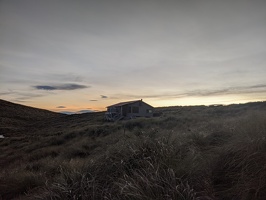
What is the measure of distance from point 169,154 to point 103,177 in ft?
4.73

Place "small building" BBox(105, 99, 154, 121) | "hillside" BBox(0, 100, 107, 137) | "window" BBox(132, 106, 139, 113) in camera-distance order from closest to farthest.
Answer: "hillside" BBox(0, 100, 107, 137), "small building" BBox(105, 99, 154, 121), "window" BBox(132, 106, 139, 113)

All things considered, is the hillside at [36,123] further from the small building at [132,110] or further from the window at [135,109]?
the window at [135,109]

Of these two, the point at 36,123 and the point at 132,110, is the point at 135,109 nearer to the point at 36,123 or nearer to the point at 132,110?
the point at 132,110

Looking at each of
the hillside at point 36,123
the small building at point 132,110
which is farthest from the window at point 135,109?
the hillside at point 36,123

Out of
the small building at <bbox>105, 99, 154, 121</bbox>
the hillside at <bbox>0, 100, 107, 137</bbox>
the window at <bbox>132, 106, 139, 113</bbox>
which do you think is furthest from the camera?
the window at <bbox>132, 106, 139, 113</bbox>

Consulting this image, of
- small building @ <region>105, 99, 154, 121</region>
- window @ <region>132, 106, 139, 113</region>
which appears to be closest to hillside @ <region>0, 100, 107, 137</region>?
small building @ <region>105, 99, 154, 121</region>

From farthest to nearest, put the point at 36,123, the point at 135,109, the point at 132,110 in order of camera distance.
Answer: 1. the point at 36,123
2. the point at 135,109
3. the point at 132,110

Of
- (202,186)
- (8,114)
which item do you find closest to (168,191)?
(202,186)

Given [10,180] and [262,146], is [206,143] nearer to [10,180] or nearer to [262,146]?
[262,146]

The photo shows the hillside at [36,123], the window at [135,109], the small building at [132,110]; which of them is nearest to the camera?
the hillside at [36,123]

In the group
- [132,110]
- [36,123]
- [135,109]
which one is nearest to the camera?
[132,110]

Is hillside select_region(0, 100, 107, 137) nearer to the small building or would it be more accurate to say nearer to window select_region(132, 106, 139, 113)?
the small building

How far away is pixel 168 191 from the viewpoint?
339 cm

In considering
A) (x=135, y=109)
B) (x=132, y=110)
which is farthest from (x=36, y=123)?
(x=135, y=109)
